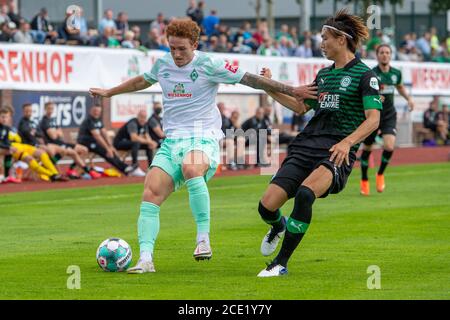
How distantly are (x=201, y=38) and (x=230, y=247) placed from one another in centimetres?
2126

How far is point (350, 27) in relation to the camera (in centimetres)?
981

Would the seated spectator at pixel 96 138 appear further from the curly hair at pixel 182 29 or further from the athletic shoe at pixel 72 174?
the curly hair at pixel 182 29

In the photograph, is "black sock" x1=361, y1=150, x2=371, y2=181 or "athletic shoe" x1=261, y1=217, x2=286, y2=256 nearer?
"athletic shoe" x1=261, y1=217, x2=286, y2=256

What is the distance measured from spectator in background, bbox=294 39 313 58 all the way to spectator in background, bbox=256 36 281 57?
0.94 m

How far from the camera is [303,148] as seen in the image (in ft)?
32.4

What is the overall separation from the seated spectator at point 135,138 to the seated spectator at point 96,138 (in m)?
0.66

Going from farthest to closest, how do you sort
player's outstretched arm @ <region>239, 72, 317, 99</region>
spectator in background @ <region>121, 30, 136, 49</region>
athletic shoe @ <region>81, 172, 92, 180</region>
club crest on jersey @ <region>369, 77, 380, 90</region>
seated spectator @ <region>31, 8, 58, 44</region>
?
1. spectator in background @ <region>121, 30, 136, 49</region>
2. seated spectator @ <region>31, 8, 58, 44</region>
3. athletic shoe @ <region>81, 172, 92, 180</region>
4. player's outstretched arm @ <region>239, 72, 317, 99</region>
5. club crest on jersey @ <region>369, 77, 380, 90</region>

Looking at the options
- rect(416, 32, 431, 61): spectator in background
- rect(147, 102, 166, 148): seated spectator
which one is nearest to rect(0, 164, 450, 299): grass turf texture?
rect(147, 102, 166, 148): seated spectator

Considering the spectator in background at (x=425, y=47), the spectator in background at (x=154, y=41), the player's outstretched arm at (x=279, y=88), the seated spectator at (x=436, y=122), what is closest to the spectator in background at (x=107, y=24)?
the spectator in background at (x=154, y=41)

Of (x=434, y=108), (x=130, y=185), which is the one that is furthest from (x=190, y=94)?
(x=434, y=108)

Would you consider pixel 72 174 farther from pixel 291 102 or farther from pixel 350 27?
pixel 350 27

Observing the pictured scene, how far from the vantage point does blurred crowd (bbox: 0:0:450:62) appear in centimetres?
2698

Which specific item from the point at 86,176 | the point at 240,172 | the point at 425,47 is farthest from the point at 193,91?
the point at 425,47

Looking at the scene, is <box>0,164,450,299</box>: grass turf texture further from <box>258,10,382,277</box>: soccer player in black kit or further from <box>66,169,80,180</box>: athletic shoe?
<box>66,169,80,180</box>: athletic shoe
